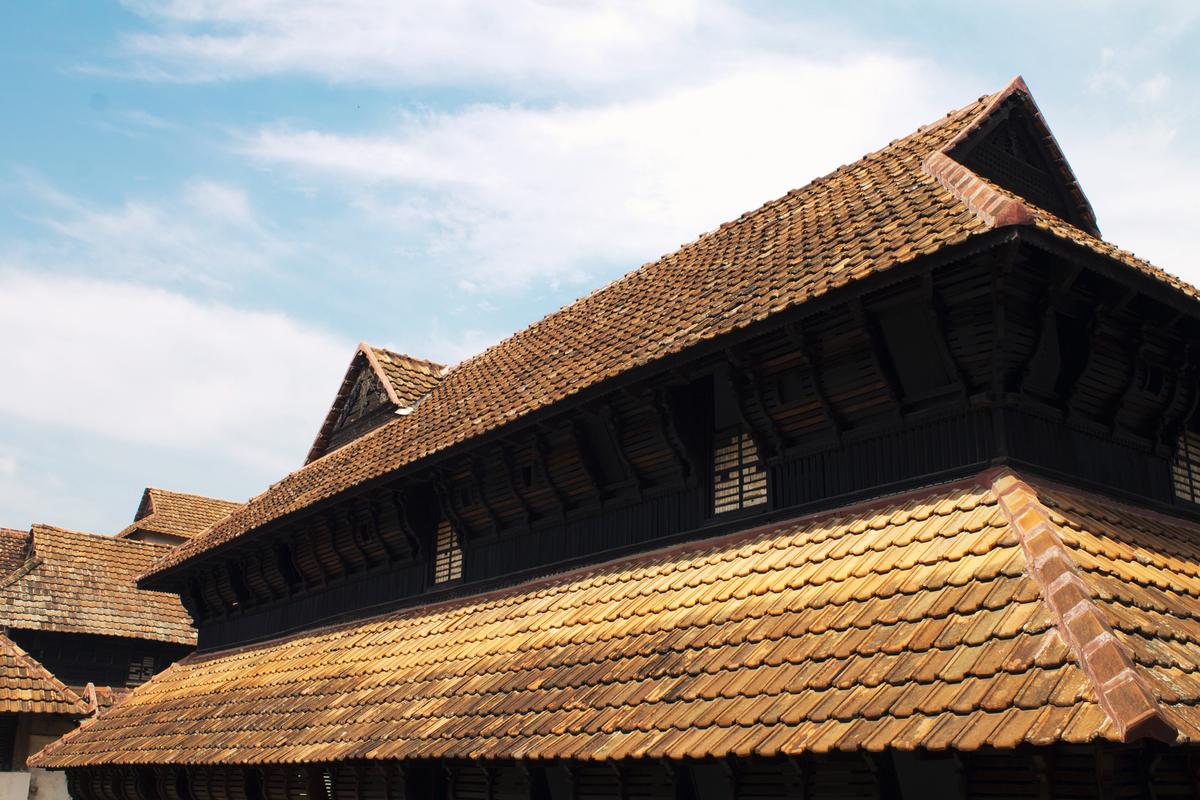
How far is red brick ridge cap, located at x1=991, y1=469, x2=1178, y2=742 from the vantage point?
4398 millimetres

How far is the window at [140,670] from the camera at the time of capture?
2550cm

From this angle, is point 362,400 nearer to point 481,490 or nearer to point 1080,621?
point 481,490

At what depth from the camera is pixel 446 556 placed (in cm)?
1227

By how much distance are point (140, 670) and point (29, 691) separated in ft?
19.3

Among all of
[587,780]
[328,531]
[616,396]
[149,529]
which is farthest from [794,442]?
[149,529]

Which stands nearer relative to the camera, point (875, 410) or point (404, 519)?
point (875, 410)

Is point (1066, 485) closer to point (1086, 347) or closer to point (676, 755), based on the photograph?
point (1086, 347)

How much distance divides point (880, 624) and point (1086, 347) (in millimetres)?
2712

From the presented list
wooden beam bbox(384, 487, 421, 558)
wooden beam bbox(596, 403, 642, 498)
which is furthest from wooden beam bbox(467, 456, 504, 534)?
wooden beam bbox(596, 403, 642, 498)

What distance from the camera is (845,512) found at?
308 inches

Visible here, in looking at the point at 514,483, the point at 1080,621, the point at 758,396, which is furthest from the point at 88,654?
the point at 1080,621

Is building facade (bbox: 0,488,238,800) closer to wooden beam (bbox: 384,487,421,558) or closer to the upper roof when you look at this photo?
the upper roof

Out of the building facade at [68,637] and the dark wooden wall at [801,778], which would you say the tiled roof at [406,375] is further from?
the building facade at [68,637]

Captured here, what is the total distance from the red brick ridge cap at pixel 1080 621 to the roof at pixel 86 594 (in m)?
21.5
